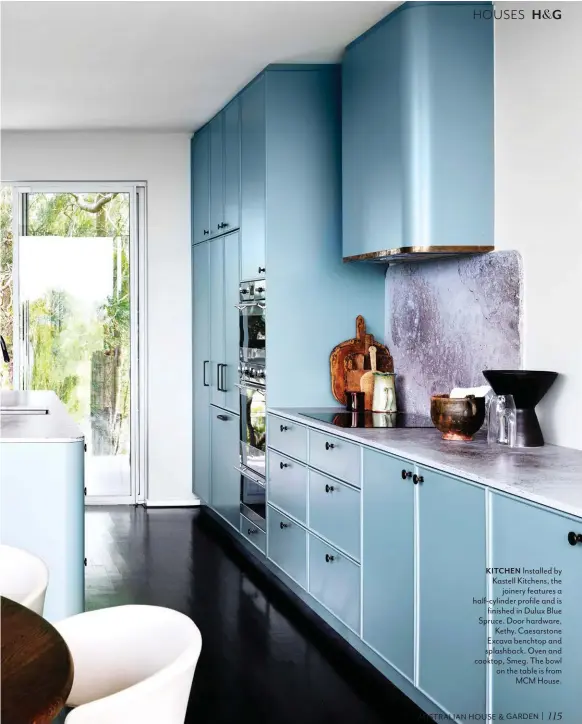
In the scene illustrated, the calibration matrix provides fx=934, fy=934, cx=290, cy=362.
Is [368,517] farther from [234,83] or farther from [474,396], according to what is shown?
[234,83]

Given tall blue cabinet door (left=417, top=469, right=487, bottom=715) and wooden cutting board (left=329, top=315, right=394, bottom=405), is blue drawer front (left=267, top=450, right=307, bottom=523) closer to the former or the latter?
wooden cutting board (left=329, top=315, right=394, bottom=405)

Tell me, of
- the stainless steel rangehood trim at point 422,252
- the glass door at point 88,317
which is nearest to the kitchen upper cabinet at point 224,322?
the glass door at point 88,317

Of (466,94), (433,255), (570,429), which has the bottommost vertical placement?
(570,429)

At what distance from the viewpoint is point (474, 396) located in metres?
3.30

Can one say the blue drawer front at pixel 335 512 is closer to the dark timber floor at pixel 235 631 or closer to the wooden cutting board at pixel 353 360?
the dark timber floor at pixel 235 631

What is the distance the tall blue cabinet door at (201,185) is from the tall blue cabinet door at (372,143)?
5.98ft

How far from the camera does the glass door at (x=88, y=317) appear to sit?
21.6 ft

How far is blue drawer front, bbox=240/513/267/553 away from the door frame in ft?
5.32

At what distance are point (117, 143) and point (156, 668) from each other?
522cm

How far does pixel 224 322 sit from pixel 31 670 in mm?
4205

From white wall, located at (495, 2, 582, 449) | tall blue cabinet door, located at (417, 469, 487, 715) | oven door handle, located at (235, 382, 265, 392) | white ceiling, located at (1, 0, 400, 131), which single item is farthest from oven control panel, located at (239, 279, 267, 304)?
tall blue cabinet door, located at (417, 469, 487, 715)

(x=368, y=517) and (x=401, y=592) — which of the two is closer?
(x=401, y=592)

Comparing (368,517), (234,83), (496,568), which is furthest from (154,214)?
(496,568)

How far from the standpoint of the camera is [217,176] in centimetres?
572
